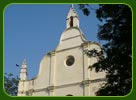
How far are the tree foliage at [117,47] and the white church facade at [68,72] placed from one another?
11241mm

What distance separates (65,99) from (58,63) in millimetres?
17166

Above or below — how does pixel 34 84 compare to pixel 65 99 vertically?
above

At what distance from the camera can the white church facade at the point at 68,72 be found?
825 inches

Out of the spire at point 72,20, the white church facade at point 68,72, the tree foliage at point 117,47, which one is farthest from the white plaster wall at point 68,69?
the tree foliage at point 117,47

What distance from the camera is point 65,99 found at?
5766mm

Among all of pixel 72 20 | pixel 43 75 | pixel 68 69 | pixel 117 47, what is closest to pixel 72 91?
pixel 68 69

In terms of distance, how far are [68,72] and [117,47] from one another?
13.2 metres

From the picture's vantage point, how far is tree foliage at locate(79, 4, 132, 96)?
7965 millimetres

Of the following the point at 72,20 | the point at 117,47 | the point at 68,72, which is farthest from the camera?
the point at 72,20

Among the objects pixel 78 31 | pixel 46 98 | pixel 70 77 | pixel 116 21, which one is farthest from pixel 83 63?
pixel 46 98

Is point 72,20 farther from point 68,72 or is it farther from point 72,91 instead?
point 72,91

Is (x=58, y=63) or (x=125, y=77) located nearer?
(x=125, y=77)

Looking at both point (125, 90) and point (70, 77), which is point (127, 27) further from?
point (70, 77)

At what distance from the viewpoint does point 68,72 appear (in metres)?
21.7
